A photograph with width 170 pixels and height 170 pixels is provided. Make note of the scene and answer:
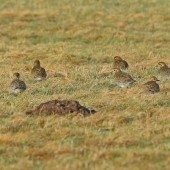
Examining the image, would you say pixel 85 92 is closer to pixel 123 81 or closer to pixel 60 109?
pixel 123 81

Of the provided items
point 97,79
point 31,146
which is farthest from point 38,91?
point 31,146

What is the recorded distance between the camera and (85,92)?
1703cm

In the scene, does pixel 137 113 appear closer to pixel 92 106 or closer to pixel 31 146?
pixel 92 106

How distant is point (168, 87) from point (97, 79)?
108 inches

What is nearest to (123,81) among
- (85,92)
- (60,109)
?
(85,92)

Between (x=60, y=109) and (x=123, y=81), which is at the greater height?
(x=60, y=109)

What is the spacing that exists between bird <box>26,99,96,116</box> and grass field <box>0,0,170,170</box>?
257mm

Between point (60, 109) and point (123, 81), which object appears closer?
point (60, 109)

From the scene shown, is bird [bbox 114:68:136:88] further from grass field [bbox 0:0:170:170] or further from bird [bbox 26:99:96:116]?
bird [bbox 26:99:96:116]

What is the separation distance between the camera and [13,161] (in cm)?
1130

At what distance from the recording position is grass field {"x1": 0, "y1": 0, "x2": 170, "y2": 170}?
1152 centimetres

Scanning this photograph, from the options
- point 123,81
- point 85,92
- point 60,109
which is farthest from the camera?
point 123,81

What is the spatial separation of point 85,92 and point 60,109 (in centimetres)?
279

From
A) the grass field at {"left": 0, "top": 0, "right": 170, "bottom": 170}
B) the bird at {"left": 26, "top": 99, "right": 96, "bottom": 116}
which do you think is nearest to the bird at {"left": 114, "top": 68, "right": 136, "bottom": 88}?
the grass field at {"left": 0, "top": 0, "right": 170, "bottom": 170}
